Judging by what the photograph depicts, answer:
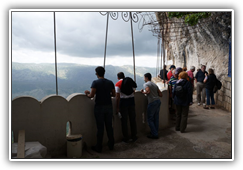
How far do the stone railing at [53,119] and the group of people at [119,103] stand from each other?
0.30 meters

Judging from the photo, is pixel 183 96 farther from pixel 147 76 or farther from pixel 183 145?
pixel 183 145

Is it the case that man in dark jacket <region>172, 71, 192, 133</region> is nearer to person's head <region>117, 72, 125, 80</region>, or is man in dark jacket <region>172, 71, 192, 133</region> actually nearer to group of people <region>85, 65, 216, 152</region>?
group of people <region>85, 65, 216, 152</region>


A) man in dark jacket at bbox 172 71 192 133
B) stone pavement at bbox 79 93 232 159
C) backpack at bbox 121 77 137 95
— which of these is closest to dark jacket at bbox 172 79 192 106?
man in dark jacket at bbox 172 71 192 133

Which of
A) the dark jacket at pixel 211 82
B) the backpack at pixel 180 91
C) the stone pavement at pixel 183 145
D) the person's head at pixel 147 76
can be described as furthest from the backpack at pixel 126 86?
the dark jacket at pixel 211 82

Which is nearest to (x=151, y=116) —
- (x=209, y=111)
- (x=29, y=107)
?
(x=29, y=107)

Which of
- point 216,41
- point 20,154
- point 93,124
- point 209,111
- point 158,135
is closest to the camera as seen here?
point 20,154

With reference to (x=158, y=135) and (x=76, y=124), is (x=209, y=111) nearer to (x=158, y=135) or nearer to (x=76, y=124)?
(x=158, y=135)

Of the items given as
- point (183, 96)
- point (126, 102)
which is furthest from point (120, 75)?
point (183, 96)

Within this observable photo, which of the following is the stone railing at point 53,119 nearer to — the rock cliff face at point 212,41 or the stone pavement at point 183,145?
the stone pavement at point 183,145

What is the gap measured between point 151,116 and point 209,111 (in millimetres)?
4236

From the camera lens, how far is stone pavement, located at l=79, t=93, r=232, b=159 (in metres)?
4.30

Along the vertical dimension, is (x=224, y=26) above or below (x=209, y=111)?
above

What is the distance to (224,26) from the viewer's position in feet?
27.8

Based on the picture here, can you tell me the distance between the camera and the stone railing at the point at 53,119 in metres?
A: 3.73
